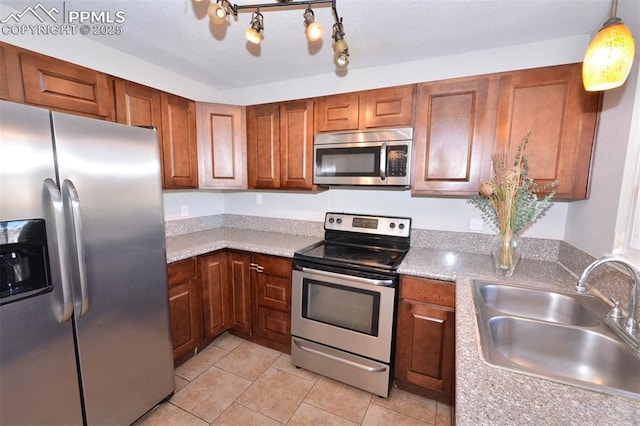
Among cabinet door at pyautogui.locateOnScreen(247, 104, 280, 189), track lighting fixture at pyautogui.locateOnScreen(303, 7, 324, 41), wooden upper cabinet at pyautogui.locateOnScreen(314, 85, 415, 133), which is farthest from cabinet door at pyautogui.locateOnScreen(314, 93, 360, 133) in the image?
track lighting fixture at pyautogui.locateOnScreen(303, 7, 324, 41)

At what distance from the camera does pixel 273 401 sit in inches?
71.5

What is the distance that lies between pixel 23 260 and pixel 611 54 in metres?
2.37

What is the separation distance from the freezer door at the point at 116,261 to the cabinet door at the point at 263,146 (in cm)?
98

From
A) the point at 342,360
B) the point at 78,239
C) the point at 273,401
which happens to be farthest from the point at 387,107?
the point at 273,401

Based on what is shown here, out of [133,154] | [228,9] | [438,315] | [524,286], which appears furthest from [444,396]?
[228,9]

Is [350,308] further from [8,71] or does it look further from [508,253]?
[8,71]

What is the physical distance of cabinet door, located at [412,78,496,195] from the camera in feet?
5.70

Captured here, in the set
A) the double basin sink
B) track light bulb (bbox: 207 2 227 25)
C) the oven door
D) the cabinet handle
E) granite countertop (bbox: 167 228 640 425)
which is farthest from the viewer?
the cabinet handle

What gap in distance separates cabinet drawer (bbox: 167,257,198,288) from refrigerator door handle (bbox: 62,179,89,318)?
2.06 ft

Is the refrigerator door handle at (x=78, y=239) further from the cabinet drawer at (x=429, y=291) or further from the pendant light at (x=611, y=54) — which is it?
the pendant light at (x=611, y=54)

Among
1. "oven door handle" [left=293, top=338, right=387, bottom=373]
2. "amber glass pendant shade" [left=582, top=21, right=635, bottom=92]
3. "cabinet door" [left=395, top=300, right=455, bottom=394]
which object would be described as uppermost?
"amber glass pendant shade" [left=582, top=21, right=635, bottom=92]

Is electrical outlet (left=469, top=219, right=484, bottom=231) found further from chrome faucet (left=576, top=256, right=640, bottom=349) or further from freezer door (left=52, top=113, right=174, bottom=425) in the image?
freezer door (left=52, top=113, right=174, bottom=425)

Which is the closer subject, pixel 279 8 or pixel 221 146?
pixel 279 8

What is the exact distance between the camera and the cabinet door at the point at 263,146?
2.35 meters
